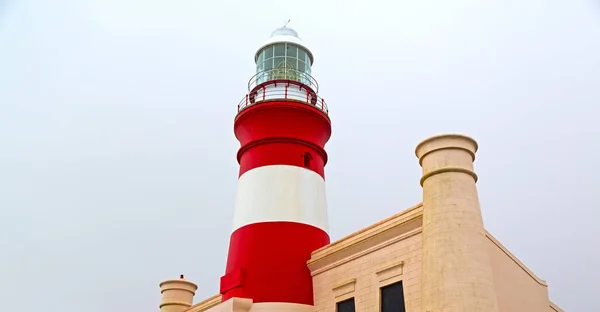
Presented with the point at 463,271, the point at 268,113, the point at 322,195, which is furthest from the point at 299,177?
the point at 463,271

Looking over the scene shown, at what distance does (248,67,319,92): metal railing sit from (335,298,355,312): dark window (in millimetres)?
8237

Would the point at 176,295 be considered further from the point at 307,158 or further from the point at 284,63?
the point at 284,63

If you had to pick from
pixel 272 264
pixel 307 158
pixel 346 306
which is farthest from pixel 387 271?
pixel 307 158

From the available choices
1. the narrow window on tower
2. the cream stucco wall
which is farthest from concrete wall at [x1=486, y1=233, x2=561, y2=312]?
the narrow window on tower

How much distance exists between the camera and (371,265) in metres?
15.6

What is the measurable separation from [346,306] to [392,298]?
5.83 feet

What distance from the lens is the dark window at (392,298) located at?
14.5m

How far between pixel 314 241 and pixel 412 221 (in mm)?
4616

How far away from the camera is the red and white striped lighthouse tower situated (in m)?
17.5

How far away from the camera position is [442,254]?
12.9m

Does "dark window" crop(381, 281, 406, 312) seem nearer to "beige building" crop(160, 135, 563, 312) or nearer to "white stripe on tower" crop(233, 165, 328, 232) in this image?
"beige building" crop(160, 135, 563, 312)

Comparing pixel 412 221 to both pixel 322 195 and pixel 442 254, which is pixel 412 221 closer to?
pixel 442 254

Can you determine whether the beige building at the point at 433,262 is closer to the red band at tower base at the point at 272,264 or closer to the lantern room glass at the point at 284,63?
the red band at tower base at the point at 272,264

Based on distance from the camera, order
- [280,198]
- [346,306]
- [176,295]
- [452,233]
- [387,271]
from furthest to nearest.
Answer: [176,295], [280,198], [346,306], [387,271], [452,233]
